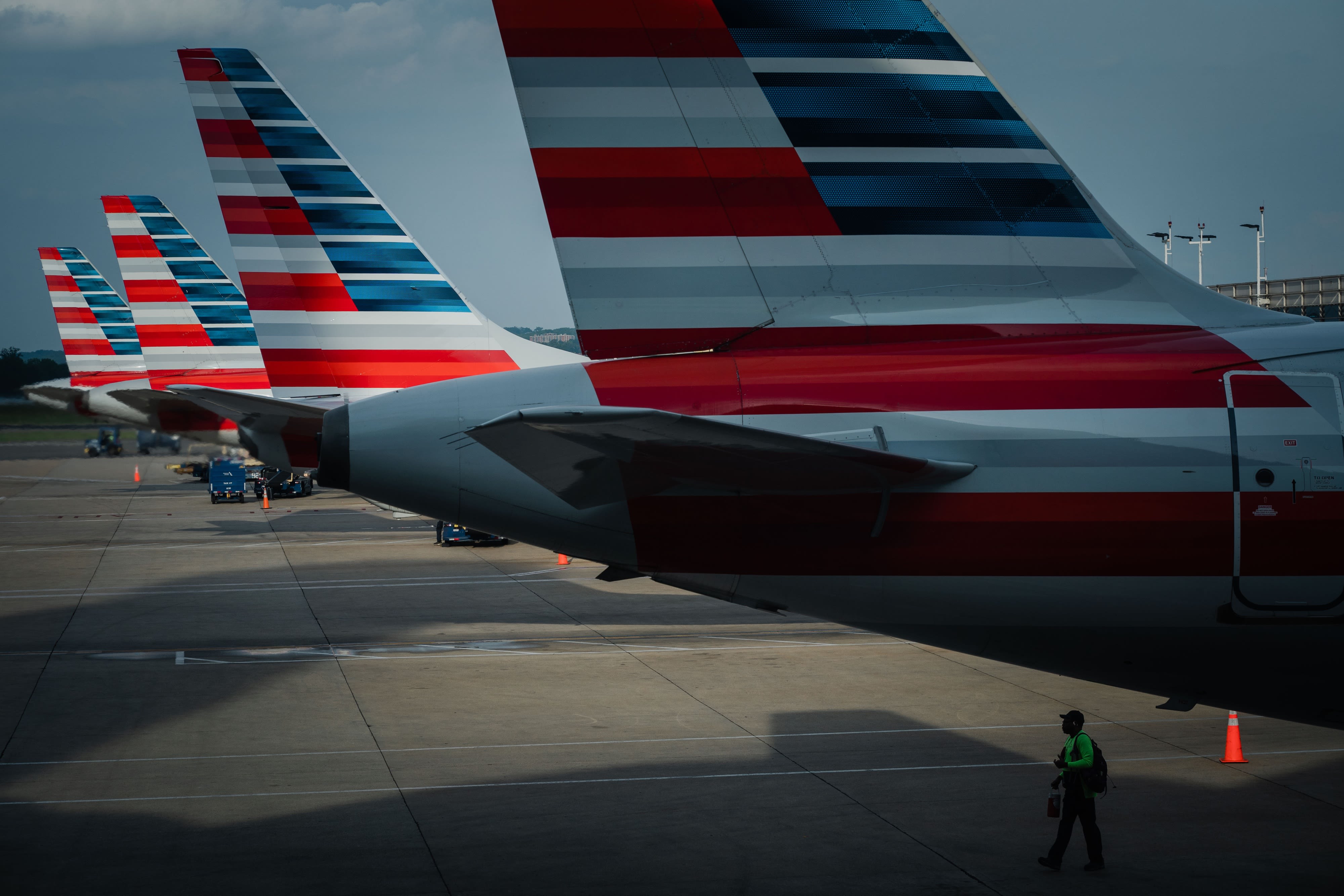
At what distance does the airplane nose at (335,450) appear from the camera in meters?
7.23

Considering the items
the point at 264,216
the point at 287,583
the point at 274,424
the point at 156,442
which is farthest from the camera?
the point at 156,442

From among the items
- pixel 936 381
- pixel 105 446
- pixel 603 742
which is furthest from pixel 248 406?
pixel 105 446

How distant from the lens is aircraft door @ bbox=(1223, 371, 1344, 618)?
706 centimetres

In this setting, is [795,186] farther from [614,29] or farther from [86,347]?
[86,347]

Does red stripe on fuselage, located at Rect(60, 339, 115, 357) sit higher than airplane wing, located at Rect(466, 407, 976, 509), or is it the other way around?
red stripe on fuselage, located at Rect(60, 339, 115, 357)

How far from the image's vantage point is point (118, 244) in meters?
47.7

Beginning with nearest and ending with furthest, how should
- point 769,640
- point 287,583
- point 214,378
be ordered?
point 769,640, point 287,583, point 214,378

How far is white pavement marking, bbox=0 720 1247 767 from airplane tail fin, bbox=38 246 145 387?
2308 inches

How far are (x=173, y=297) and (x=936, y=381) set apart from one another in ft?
156

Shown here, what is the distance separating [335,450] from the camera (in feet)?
23.7

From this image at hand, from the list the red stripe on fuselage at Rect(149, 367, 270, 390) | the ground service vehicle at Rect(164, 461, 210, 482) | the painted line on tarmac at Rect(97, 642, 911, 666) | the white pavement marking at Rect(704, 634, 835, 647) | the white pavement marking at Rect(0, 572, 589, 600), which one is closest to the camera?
the painted line on tarmac at Rect(97, 642, 911, 666)

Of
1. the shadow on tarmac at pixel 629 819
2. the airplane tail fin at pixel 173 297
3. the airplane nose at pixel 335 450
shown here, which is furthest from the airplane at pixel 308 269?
the airplane tail fin at pixel 173 297

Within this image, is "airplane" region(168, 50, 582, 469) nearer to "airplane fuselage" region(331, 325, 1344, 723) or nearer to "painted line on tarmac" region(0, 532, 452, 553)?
"painted line on tarmac" region(0, 532, 452, 553)

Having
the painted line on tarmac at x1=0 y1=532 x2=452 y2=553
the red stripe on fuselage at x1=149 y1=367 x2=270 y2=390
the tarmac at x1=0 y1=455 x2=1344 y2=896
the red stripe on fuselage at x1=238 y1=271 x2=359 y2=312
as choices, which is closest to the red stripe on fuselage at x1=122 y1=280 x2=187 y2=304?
the red stripe on fuselage at x1=149 y1=367 x2=270 y2=390
